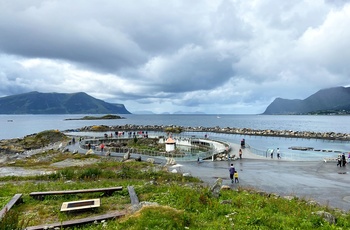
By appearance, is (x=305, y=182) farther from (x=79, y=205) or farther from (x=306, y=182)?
(x=79, y=205)

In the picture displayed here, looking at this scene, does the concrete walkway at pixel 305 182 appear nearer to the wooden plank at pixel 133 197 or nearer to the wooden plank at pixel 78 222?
the wooden plank at pixel 133 197

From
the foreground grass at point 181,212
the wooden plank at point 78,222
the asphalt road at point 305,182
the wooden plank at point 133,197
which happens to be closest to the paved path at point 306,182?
the asphalt road at point 305,182

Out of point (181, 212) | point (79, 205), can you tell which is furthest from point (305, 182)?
point (79, 205)

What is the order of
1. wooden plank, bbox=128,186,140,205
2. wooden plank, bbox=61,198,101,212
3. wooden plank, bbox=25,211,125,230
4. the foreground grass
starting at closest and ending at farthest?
wooden plank, bbox=25,211,125,230 < the foreground grass < wooden plank, bbox=61,198,101,212 < wooden plank, bbox=128,186,140,205

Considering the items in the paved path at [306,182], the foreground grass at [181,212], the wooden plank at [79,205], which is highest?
the wooden plank at [79,205]

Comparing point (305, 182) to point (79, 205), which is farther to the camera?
point (305, 182)

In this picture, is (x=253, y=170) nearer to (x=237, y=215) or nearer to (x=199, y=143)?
(x=237, y=215)

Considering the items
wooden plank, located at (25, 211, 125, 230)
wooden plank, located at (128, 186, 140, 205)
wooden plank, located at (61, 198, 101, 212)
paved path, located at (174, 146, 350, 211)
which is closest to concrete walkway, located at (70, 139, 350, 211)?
paved path, located at (174, 146, 350, 211)

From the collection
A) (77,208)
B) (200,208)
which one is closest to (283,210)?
(200,208)

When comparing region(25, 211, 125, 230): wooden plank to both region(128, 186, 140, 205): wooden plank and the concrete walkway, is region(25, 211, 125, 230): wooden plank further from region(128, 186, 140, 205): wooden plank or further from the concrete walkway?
the concrete walkway

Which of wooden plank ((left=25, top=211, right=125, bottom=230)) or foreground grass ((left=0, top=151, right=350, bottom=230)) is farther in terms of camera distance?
foreground grass ((left=0, top=151, right=350, bottom=230))

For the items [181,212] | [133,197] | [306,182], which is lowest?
[306,182]

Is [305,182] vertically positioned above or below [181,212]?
below

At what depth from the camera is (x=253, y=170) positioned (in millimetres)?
27141
